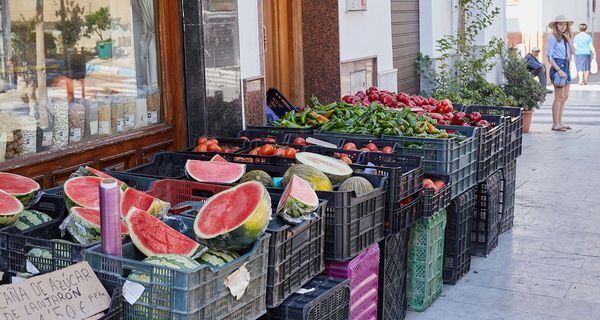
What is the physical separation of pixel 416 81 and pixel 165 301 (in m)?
11.2

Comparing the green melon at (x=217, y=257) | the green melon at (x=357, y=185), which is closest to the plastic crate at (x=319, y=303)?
the green melon at (x=217, y=257)

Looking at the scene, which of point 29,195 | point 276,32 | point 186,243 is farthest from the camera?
point 276,32

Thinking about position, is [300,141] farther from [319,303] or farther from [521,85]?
[521,85]

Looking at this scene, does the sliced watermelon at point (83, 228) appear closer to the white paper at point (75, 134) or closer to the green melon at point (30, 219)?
the green melon at point (30, 219)

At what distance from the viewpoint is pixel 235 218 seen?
4.11 meters

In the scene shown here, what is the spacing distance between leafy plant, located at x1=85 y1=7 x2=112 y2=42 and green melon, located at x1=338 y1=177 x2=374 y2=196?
2532 mm

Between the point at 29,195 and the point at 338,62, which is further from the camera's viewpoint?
the point at 338,62

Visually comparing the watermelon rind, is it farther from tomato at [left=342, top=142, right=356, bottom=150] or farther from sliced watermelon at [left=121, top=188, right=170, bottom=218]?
sliced watermelon at [left=121, top=188, right=170, bottom=218]

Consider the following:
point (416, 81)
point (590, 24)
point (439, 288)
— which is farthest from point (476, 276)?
point (590, 24)

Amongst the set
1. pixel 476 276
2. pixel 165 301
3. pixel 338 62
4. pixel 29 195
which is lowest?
pixel 476 276

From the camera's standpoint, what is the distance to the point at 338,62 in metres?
10.2

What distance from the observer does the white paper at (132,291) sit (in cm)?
367

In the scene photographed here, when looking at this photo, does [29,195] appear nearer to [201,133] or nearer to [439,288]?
[201,133]

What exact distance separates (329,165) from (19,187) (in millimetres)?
2051
